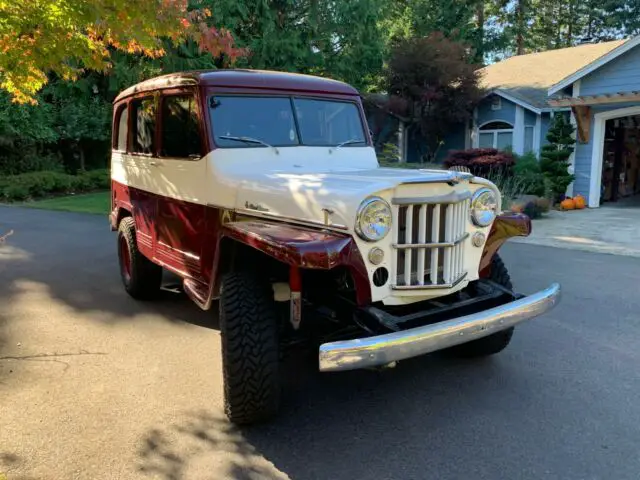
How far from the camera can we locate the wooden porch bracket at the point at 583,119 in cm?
1354

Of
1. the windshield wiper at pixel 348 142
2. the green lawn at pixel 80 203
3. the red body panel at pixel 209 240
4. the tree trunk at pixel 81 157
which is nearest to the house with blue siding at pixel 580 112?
the windshield wiper at pixel 348 142

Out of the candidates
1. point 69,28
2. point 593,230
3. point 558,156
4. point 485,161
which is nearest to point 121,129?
point 69,28

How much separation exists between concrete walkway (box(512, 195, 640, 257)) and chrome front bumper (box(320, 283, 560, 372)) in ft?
19.8

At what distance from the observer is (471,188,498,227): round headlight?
3525 millimetres

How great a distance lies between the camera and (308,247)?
2.75 meters

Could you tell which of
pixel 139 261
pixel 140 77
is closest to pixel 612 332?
pixel 139 261

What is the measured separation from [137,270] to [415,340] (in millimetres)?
3671

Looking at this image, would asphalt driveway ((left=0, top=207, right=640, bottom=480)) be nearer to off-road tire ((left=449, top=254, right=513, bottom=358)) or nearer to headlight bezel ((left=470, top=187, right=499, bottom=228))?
off-road tire ((left=449, top=254, right=513, bottom=358))

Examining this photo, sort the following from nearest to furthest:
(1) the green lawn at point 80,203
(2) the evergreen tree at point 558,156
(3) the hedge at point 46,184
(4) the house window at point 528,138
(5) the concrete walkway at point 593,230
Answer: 1. (5) the concrete walkway at point 593,230
2. (2) the evergreen tree at point 558,156
3. (1) the green lawn at point 80,203
4. (3) the hedge at point 46,184
5. (4) the house window at point 528,138

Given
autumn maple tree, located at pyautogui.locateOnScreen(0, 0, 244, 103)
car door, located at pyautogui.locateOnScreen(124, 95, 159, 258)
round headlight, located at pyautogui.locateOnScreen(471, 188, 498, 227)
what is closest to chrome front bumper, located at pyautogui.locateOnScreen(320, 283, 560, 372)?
round headlight, located at pyautogui.locateOnScreen(471, 188, 498, 227)

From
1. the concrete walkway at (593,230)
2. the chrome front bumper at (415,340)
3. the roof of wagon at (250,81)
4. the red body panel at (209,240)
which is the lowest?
the concrete walkway at (593,230)

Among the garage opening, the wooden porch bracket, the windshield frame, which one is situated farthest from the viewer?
the garage opening

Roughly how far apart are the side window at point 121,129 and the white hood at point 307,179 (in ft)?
7.19

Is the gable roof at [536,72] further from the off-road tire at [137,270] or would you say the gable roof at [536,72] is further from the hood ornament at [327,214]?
the hood ornament at [327,214]
